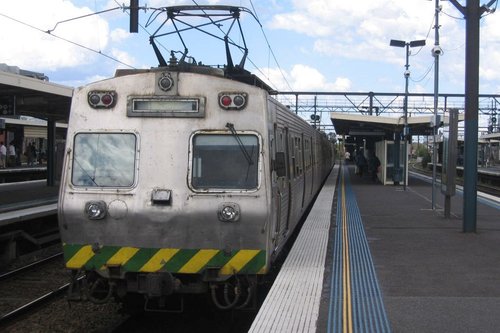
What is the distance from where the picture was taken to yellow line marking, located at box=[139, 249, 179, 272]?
607 centimetres

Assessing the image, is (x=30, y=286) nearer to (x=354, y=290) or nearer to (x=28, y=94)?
(x=354, y=290)

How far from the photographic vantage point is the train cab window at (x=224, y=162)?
614cm

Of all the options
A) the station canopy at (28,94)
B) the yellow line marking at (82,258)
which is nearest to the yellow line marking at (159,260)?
the yellow line marking at (82,258)

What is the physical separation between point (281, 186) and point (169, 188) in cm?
162

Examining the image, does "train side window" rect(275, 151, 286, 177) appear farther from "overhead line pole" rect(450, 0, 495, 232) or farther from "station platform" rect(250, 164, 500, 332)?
"overhead line pole" rect(450, 0, 495, 232)

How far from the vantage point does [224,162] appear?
244 inches

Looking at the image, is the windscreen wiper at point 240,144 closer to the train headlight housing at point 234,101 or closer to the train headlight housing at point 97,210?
the train headlight housing at point 234,101

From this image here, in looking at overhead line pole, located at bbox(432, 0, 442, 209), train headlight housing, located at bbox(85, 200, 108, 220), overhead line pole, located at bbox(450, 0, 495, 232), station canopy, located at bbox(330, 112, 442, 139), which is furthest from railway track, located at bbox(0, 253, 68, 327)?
station canopy, located at bbox(330, 112, 442, 139)

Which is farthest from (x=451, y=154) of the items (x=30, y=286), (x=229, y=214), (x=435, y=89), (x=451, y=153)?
(x=30, y=286)

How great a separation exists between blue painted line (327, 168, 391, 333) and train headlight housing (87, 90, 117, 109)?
10.3ft

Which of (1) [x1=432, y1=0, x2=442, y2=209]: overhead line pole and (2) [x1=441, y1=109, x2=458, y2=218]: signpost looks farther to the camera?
(1) [x1=432, y1=0, x2=442, y2=209]: overhead line pole

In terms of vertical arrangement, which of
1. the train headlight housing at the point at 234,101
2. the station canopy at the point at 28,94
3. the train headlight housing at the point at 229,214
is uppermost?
the station canopy at the point at 28,94

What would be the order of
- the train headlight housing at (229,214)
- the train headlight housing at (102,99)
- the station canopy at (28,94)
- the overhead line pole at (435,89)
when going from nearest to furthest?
the train headlight housing at (229,214) → the train headlight housing at (102,99) → the station canopy at (28,94) → the overhead line pole at (435,89)

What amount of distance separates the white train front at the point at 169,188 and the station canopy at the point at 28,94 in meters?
6.73
